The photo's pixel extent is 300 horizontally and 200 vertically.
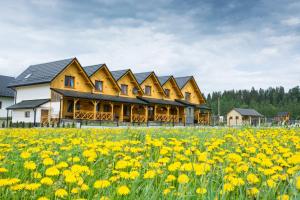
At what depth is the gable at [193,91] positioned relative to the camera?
4188cm

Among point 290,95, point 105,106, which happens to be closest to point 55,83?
point 105,106

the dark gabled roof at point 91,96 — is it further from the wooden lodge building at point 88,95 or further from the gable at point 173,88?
the gable at point 173,88

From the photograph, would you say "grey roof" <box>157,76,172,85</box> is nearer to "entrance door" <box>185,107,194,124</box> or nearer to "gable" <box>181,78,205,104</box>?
"gable" <box>181,78,205,104</box>

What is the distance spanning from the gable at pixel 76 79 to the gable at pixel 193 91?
15.5m

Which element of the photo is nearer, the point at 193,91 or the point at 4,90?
the point at 4,90

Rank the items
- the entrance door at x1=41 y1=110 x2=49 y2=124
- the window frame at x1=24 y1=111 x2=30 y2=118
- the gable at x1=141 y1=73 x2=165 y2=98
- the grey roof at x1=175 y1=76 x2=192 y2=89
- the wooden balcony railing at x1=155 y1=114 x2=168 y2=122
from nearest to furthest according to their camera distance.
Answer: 1. the entrance door at x1=41 y1=110 x2=49 y2=124
2. the window frame at x1=24 y1=111 x2=30 y2=118
3. the wooden balcony railing at x1=155 y1=114 x2=168 y2=122
4. the gable at x1=141 y1=73 x2=165 y2=98
5. the grey roof at x1=175 y1=76 x2=192 y2=89

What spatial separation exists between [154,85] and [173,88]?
11.7ft

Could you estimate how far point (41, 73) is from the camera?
29.5 metres

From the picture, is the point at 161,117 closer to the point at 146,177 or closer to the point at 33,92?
the point at 33,92

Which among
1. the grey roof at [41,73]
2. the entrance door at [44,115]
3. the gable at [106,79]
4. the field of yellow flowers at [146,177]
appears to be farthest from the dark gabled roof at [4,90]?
the field of yellow flowers at [146,177]

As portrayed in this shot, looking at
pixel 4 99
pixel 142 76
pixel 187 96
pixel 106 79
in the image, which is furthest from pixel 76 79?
pixel 187 96

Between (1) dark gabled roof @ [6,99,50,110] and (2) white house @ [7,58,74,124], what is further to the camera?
(2) white house @ [7,58,74,124]

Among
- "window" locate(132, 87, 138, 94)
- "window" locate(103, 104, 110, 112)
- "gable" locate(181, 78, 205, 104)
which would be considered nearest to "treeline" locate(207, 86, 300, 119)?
"gable" locate(181, 78, 205, 104)

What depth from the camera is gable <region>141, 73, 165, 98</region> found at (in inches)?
1436
